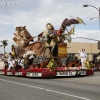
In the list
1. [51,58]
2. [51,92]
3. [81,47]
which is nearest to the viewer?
[51,92]

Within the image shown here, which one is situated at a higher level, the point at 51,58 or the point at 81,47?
the point at 81,47

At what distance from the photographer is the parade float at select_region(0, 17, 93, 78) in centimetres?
1800

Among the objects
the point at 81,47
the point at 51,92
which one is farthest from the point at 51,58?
the point at 81,47

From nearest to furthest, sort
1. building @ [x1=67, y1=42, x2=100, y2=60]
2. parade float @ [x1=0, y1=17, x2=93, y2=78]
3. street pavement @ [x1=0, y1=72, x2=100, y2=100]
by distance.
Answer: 1. street pavement @ [x1=0, y1=72, x2=100, y2=100]
2. parade float @ [x1=0, y1=17, x2=93, y2=78]
3. building @ [x1=67, y1=42, x2=100, y2=60]

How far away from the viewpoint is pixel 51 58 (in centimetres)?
1919

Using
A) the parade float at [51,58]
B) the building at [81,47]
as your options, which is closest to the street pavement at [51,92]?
the parade float at [51,58]

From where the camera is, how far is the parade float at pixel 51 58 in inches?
709

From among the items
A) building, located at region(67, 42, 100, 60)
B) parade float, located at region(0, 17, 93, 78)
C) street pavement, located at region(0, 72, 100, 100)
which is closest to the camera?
street pavement, located at region(0, 72, 100, 100)

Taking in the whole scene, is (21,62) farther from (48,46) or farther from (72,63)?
(72,63)

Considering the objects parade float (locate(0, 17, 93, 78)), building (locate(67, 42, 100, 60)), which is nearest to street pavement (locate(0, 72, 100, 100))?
parade float (locate(0, 17, 93, 78))

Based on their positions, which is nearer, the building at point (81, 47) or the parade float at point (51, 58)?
the parade float at point (51, 58)

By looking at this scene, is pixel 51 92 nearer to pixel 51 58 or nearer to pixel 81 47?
pixel 51 58

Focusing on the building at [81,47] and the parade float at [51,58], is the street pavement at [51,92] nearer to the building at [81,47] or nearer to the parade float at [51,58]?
the parade float at [51,58]

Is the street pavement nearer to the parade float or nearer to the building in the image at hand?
the parade float
